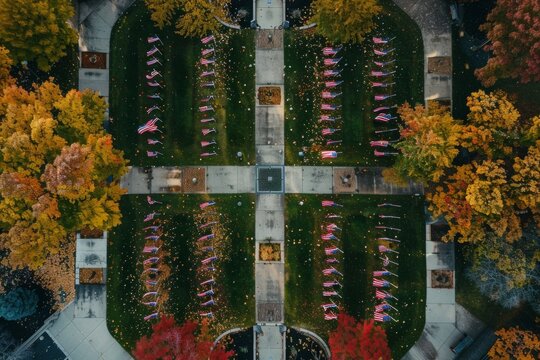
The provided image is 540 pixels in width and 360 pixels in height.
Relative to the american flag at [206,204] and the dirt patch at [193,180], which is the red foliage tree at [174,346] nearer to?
the american flag at [206,204]

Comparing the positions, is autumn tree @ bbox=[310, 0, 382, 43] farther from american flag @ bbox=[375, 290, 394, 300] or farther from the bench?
the bench

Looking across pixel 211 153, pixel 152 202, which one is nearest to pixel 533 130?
pixel 211 153

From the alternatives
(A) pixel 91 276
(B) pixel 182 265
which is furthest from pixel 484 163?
(A) pixel 91 276

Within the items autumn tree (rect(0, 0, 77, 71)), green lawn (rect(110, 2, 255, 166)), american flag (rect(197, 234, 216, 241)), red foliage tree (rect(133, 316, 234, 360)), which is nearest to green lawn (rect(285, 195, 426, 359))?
american flag (rect(197, 234, 216, 241))

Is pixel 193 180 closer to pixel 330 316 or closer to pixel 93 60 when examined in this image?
pixel 93 60

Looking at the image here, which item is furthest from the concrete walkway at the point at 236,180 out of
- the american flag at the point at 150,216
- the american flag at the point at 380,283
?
the american flag at the point at 380,283

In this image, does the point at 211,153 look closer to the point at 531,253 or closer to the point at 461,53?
the point at 461,53
